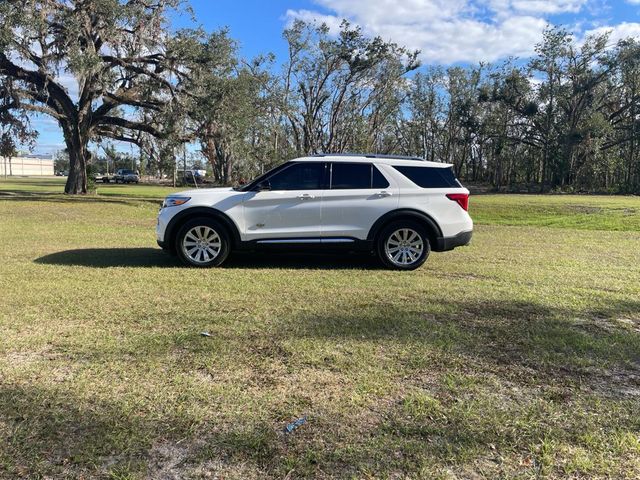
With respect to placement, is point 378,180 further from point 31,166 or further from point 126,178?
point 31,166

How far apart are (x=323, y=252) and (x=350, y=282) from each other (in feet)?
3.63

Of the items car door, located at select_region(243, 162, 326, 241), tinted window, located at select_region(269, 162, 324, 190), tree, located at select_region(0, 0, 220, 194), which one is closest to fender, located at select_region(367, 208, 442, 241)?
car door, located at select_region(243, 162, 326, 241)

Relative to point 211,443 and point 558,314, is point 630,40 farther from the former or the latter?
point 211,443

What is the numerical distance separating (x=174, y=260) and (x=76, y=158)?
2041cm

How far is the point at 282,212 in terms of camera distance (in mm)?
7477

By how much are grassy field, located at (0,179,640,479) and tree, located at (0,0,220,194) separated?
14768 mm

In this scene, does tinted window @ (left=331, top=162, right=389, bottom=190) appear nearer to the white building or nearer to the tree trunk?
the tree trunk

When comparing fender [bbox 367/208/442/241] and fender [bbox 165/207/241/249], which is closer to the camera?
fender [bbox 165/207/241/249]

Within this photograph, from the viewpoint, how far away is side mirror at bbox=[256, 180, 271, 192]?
7539 mm

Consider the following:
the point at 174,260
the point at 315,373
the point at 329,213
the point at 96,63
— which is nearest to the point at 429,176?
the point at 329,213

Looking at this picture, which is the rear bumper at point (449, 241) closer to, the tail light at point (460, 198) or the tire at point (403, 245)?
the tire at point (403, 245)

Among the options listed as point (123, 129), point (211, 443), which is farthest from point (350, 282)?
point (123, 129)

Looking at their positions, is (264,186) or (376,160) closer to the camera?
(264,186)

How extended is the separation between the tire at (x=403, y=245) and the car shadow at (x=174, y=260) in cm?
35
